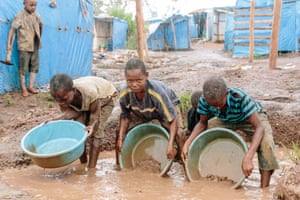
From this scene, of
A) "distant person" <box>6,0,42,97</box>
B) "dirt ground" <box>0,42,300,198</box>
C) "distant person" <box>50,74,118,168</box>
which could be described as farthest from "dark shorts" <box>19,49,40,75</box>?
"distant person" <box>50,74,118,168</box>

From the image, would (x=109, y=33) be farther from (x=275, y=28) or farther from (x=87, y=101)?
(x=87, y=101)

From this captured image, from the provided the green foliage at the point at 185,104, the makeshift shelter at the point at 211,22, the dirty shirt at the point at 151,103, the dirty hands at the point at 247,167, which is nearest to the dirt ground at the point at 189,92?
the dirty hands at the point at 247,167

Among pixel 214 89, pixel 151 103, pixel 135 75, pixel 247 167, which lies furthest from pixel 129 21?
pixel 247 167

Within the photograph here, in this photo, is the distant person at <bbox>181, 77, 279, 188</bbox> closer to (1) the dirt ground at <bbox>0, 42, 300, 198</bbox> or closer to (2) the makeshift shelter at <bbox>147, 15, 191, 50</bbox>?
(1) the dirt ground at <bbox>0, 42, 300, 198</bbox>

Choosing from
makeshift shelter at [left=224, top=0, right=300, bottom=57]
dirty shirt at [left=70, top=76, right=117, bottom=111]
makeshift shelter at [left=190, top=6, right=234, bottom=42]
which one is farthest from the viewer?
makeshift shelter at [left=190, top=6, right=234, bottom=42]

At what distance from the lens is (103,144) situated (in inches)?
190

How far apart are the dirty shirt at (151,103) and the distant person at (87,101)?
255 mm

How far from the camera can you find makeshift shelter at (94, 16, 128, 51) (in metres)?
22.0

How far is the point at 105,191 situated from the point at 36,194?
51cm

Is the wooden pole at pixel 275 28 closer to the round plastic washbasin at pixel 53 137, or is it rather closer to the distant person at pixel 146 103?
the distant person at pixel 146 103

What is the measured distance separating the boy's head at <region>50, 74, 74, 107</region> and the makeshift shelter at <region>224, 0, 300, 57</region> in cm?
1269

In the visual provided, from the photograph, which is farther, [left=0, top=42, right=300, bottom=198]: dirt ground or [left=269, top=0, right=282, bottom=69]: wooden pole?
[left=269, top=0, right=282, bottom=69]: wooden pole

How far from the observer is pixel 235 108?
326 centimetres

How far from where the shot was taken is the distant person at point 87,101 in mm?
3365
